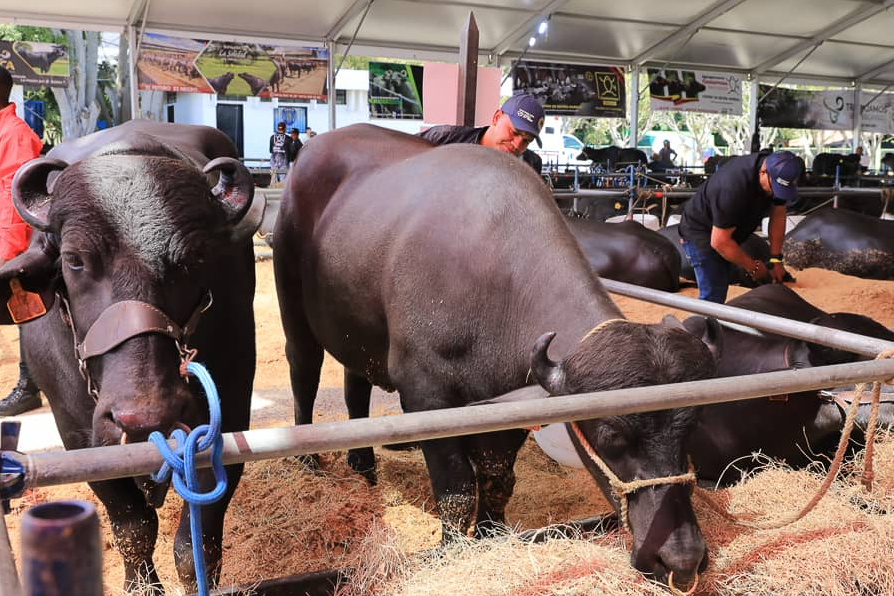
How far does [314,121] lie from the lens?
2945 cm

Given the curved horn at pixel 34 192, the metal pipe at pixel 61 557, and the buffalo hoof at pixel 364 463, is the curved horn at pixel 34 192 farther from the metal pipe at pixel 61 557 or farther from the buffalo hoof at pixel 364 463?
the buffalo hoof at pixel 364 463

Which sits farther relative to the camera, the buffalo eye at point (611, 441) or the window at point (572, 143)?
the window at point (572, 143)

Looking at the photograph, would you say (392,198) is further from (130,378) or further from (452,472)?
(130,378)

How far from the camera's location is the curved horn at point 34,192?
2730 millimetres

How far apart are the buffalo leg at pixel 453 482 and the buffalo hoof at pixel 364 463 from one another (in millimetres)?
1429

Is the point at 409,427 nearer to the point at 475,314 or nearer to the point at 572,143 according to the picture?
the point at 475,314

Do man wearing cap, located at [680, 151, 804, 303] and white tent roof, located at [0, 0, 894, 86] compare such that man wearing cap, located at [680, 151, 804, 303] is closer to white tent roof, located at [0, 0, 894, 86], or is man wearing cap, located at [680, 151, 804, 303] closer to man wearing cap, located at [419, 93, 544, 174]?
man wearing cap, located at [419, 93, 544, 174]

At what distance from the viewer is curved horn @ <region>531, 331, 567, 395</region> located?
239 centimetres

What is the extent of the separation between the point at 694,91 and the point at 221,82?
11.3 meters

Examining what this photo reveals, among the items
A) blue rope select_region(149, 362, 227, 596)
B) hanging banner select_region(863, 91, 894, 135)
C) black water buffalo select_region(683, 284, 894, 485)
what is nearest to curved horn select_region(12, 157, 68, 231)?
blue rope select_region(149, 362, 227, 596)

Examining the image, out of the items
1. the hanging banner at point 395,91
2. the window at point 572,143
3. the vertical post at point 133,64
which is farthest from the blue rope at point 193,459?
the window at point 572,143

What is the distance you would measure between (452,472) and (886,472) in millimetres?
1710

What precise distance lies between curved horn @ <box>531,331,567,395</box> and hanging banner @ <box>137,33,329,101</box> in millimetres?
14135

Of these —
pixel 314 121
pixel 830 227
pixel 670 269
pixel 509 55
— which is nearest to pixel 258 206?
pixel 670 269
